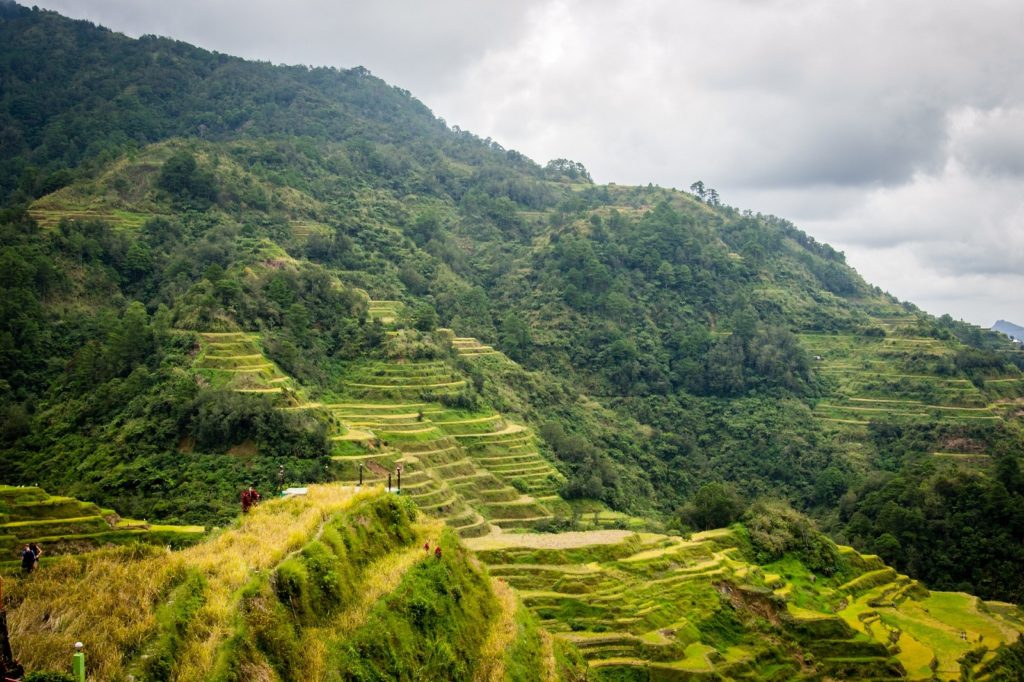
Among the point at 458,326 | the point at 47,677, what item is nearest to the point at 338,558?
the point at 47,677

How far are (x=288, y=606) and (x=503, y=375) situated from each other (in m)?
37.9

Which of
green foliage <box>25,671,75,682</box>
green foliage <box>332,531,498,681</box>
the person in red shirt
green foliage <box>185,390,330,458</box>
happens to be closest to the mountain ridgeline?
green foliage <box>185,390,330,458</box>

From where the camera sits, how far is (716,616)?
20391mm

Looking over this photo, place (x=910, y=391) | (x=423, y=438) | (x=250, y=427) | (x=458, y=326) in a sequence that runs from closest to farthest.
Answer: (x=250, y=427)
(x=423, y=438)
(x=910, y=391)
(x=458, y=326)

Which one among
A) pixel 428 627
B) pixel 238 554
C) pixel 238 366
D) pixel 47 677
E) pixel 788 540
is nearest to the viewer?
pixel 47 677

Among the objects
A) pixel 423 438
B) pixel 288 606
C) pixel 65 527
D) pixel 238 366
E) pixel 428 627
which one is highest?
pixel 238 366

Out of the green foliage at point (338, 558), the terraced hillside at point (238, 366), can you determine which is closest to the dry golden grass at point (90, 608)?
the green foliage at point (338, 558)

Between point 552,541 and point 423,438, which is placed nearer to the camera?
point 552,541

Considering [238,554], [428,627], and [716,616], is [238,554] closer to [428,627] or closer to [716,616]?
[428,627]

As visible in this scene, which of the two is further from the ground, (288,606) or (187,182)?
(187,182)

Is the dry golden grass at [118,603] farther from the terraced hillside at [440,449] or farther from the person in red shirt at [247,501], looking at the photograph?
the terraced hillside at [440,449]

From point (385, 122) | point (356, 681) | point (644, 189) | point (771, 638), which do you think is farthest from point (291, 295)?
point (385, 122)

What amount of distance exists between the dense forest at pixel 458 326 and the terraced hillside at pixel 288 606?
14.9m

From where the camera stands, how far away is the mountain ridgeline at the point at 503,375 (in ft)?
82.9
